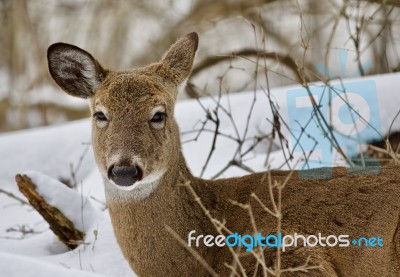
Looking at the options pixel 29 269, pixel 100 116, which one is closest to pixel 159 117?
pixel 100 116

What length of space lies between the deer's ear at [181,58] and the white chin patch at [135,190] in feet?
2.54

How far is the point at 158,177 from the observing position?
4180 millimetres

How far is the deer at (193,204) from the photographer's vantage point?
409 centimetres

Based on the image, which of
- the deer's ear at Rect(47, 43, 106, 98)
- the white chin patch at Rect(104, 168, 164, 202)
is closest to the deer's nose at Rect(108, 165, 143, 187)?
the white chin patch at Rect(104, 168, 164, 202)

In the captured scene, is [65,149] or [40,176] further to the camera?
[65,149]

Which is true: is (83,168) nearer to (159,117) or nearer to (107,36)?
(159,117)

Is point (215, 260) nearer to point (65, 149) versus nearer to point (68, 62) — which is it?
point (68, 62)

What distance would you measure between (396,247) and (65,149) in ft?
13.7

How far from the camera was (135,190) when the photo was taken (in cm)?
423

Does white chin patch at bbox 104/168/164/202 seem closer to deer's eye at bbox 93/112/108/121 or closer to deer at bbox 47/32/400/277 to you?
deer at bbox 47/32/400/277

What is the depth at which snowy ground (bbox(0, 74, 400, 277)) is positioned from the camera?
5012 mm

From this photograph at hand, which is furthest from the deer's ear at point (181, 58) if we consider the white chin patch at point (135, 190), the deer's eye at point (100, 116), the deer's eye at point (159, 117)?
the white chin patch at point (135, 190)

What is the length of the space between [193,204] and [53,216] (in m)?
1.36

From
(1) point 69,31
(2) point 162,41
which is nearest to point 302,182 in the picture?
(2) point 162,41
